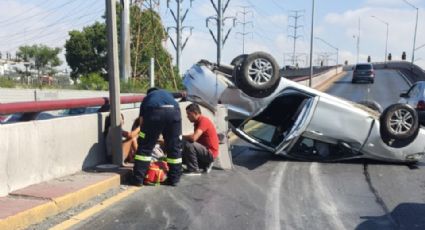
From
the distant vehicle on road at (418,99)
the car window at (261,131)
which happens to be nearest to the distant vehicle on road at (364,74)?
the distant vehicle on road at (418,99)

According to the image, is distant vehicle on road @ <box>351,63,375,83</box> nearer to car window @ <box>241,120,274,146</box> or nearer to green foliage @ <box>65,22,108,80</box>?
green foliage @ <box>65,22,108,80</box>

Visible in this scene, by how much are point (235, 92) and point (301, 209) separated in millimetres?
4030

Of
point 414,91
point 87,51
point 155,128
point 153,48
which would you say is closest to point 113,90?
point 155,128

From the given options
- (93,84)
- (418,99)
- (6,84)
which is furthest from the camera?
(93,84)

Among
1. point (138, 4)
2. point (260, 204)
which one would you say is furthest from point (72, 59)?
point (260, 204)

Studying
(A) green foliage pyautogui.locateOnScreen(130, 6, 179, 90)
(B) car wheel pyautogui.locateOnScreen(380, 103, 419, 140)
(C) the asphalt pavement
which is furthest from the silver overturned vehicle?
(A) green foliage pyautogui.locateOnScreen(130, 6, 179, 90)

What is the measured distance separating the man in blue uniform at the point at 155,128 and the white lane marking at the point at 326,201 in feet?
6.34

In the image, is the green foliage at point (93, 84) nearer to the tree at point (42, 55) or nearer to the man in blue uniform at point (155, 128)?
the man in blue uniform at point (155, 128)

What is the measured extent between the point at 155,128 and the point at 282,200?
6.08ft

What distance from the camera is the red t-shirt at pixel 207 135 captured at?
340 inches

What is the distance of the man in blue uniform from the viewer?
7.35m

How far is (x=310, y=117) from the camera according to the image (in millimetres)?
9594

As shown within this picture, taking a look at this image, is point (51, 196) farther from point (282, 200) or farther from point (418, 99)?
point (418, 99)

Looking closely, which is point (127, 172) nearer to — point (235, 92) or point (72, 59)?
point (235, 92)
